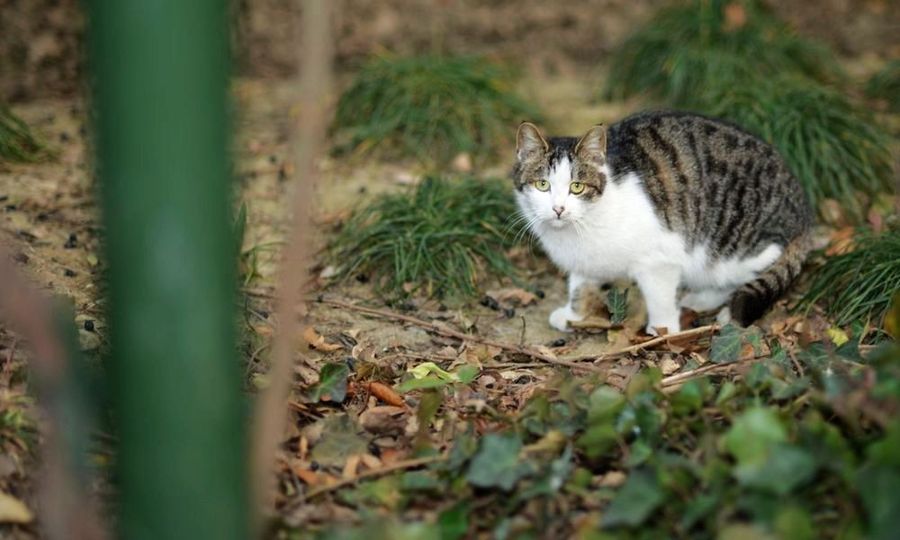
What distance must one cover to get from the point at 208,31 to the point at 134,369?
30.0 inches

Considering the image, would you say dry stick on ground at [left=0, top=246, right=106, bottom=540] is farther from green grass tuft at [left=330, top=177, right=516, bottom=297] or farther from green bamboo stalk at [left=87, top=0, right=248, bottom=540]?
green grass tuft at [left=330, top=177, right=516, bottom=297]

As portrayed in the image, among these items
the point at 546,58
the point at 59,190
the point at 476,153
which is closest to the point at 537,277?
the point at 476,153

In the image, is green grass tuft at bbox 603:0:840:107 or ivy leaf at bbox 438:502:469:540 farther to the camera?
green grass tuft at bbox 603:0:840:107

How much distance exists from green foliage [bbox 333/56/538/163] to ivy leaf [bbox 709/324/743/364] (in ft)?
8.15

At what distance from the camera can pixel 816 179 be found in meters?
5.64

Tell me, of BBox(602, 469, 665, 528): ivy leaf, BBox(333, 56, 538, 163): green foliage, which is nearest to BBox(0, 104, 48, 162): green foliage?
BBox(333, 56, 538, 163): green foliage

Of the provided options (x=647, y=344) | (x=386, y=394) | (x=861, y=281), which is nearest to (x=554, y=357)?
(x=647, y=344)

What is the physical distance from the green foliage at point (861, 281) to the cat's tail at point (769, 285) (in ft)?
0.43

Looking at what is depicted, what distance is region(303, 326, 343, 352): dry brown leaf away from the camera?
4398 mm

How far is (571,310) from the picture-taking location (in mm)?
4828

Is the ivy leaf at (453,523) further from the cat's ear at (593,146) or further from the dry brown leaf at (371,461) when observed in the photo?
the cat's ear at (593,146)

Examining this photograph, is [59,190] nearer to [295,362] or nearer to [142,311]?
[295,362]

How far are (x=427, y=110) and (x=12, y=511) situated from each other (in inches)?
150

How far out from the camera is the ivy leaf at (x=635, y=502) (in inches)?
113
